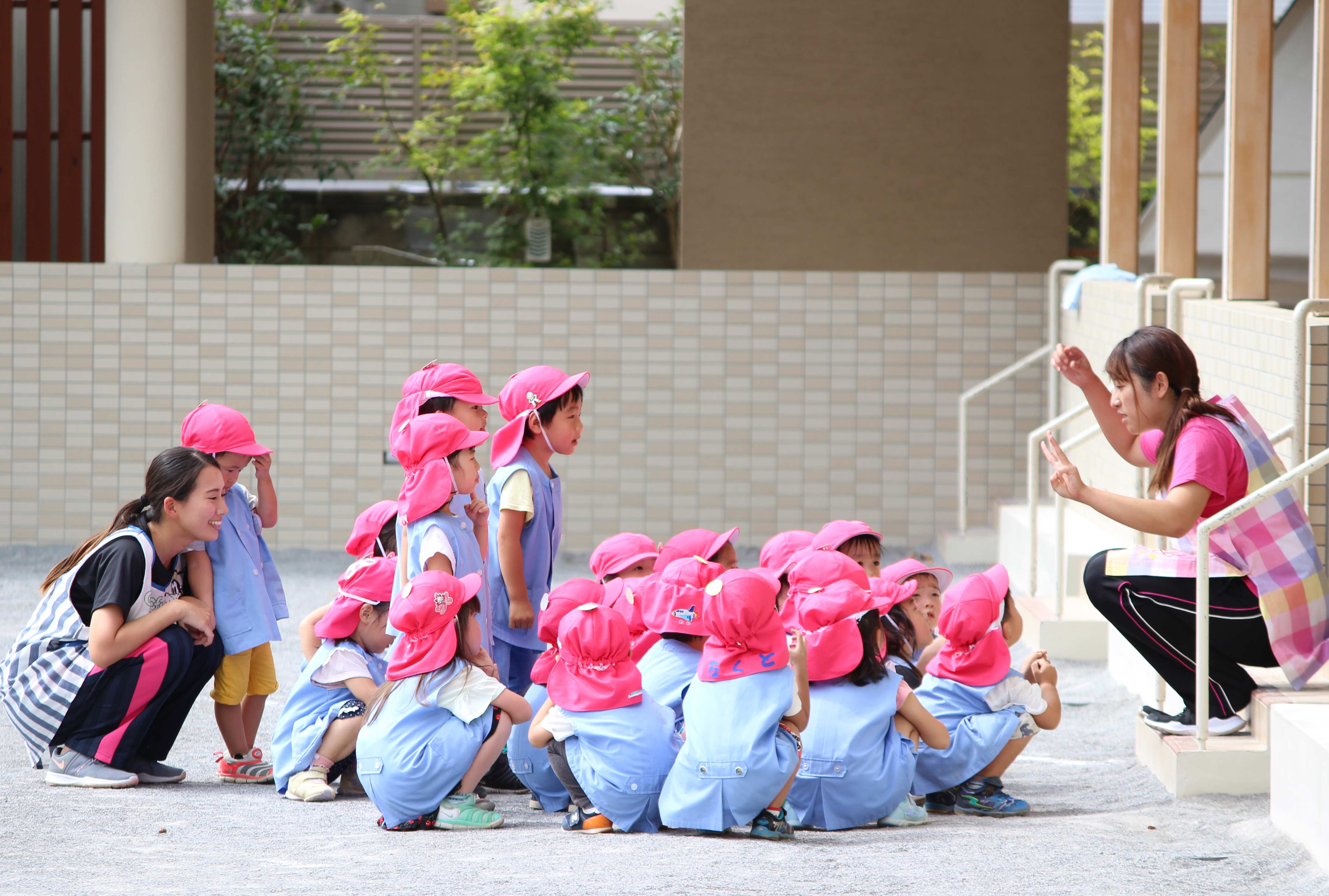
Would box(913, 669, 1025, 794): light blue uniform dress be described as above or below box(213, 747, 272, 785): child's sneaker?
above

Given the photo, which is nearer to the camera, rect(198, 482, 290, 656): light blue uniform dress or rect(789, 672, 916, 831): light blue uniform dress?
rect(789, 672, 916, 831): light blue uniform dress

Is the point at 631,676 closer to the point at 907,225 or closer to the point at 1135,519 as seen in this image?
the point at 1135,519

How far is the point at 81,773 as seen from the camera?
3.83 m

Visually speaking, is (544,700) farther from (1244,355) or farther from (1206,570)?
(1244,355)

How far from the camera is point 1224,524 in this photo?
3.71 metres

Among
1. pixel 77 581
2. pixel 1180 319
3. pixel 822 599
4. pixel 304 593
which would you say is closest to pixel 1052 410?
pixel 1180 319

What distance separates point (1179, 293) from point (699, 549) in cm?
211

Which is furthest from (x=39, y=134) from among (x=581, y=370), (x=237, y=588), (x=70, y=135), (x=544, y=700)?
(x=544, y=700)

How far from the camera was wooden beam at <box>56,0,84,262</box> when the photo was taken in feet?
27.7

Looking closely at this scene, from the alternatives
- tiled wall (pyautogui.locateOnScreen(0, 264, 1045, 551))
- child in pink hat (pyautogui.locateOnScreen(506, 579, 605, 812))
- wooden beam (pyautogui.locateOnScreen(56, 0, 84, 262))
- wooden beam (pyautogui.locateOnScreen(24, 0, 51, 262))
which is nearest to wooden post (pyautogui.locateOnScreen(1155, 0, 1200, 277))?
tiled wall (pyautogui.locateOnScreen(0, 264, 1045, 551))

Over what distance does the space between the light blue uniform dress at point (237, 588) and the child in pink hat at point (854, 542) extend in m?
1.59

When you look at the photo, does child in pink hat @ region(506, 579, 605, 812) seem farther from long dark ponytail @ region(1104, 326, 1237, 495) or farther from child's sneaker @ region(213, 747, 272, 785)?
long dark ponytail @ region(1104, 326, 1237, 495)

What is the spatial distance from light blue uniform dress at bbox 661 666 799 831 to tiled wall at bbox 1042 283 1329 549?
1851 mm

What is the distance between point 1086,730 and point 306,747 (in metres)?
2.56
